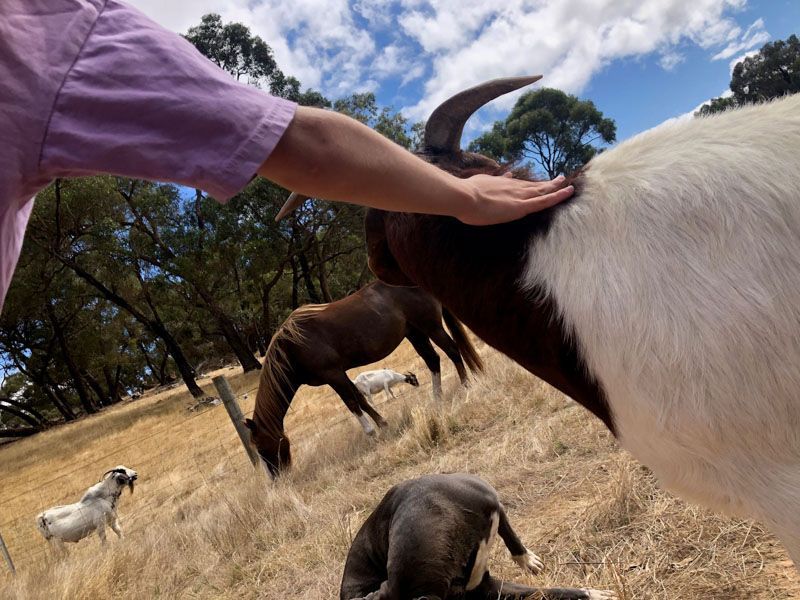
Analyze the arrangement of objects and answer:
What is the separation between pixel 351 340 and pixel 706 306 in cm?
756

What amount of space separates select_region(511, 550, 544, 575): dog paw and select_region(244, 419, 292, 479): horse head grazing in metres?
4.76

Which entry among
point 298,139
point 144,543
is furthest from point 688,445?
point 144,543

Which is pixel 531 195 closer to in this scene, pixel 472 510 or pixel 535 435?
pixel 472 510

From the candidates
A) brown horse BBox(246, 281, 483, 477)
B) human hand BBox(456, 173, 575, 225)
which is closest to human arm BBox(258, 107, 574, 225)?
human hand BBox(456, 173, 575, 225)

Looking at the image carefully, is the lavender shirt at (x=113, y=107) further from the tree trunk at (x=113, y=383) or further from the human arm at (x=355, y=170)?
the tree trunk at (x=113, y=383)

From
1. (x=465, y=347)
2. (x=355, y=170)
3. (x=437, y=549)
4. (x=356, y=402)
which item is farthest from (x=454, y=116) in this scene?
(x=356, y=402)

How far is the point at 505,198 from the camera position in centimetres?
156

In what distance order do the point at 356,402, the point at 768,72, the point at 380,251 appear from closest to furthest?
the point at 380,251, the point at 356,402, the point at 768,72

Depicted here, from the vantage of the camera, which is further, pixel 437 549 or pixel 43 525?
pixel 43 525

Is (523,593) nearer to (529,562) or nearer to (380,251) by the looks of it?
(529,562)

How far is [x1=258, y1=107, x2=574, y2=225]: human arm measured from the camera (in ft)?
3.58

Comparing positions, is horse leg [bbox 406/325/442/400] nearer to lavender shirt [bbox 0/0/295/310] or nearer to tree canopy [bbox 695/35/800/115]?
lavender shirt [bbox 0/0/295/310]

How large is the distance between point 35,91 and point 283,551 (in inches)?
155

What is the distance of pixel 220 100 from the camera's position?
0.98 metres
